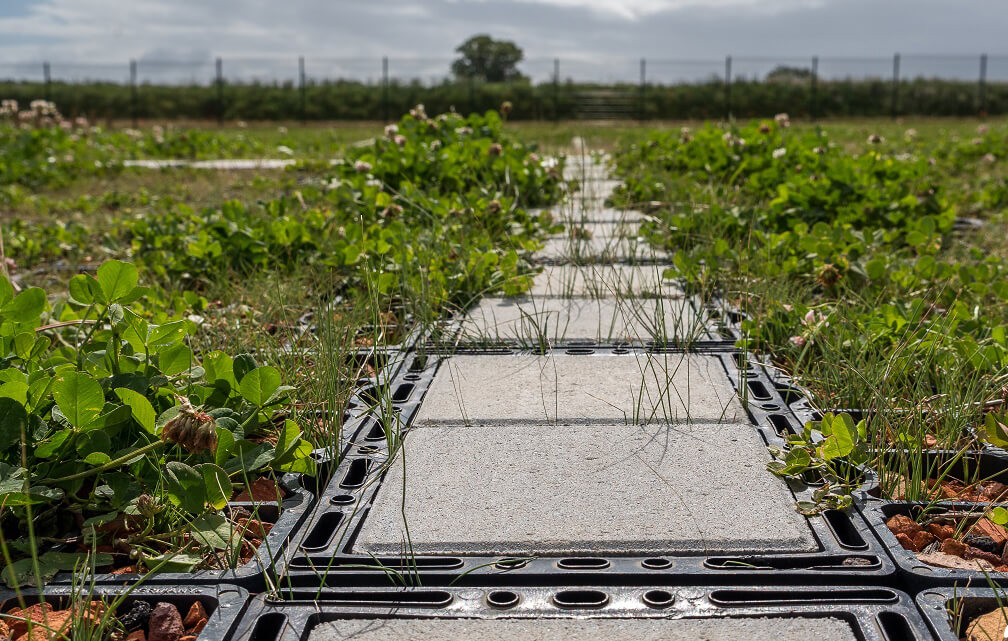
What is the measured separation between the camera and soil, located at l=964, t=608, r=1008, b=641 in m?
1.06

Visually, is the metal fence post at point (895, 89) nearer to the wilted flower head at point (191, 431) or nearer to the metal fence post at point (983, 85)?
the metal fence post at point (983, 85)

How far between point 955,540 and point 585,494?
0.57 metres

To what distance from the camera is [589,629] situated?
1.06 metres

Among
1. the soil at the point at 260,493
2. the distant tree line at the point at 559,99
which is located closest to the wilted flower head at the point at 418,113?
the soil at the point at 260,493

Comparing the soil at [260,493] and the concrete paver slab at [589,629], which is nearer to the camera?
the concrete paver slab at [589,629]

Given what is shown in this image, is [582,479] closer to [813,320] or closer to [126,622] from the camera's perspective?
[126,622]

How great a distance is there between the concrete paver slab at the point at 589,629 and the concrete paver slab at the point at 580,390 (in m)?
0.66

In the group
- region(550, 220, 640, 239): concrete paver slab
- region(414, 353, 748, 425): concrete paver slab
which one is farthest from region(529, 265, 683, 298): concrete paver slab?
region(414, 353, 748, 425): concrete paver slab

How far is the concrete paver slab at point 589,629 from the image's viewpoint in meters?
1.04

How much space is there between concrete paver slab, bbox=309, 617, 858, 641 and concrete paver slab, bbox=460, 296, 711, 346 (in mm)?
1118

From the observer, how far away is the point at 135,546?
1.31 m

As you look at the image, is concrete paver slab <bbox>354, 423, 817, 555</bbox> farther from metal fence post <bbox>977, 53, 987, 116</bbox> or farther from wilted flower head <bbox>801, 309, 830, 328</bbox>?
metal fence post <bbox>977, 53, 987, 116</bbox>

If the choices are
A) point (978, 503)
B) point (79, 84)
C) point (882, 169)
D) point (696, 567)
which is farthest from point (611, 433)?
point (79, 84)

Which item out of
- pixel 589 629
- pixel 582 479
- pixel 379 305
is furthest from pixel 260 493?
pixel 379 305
